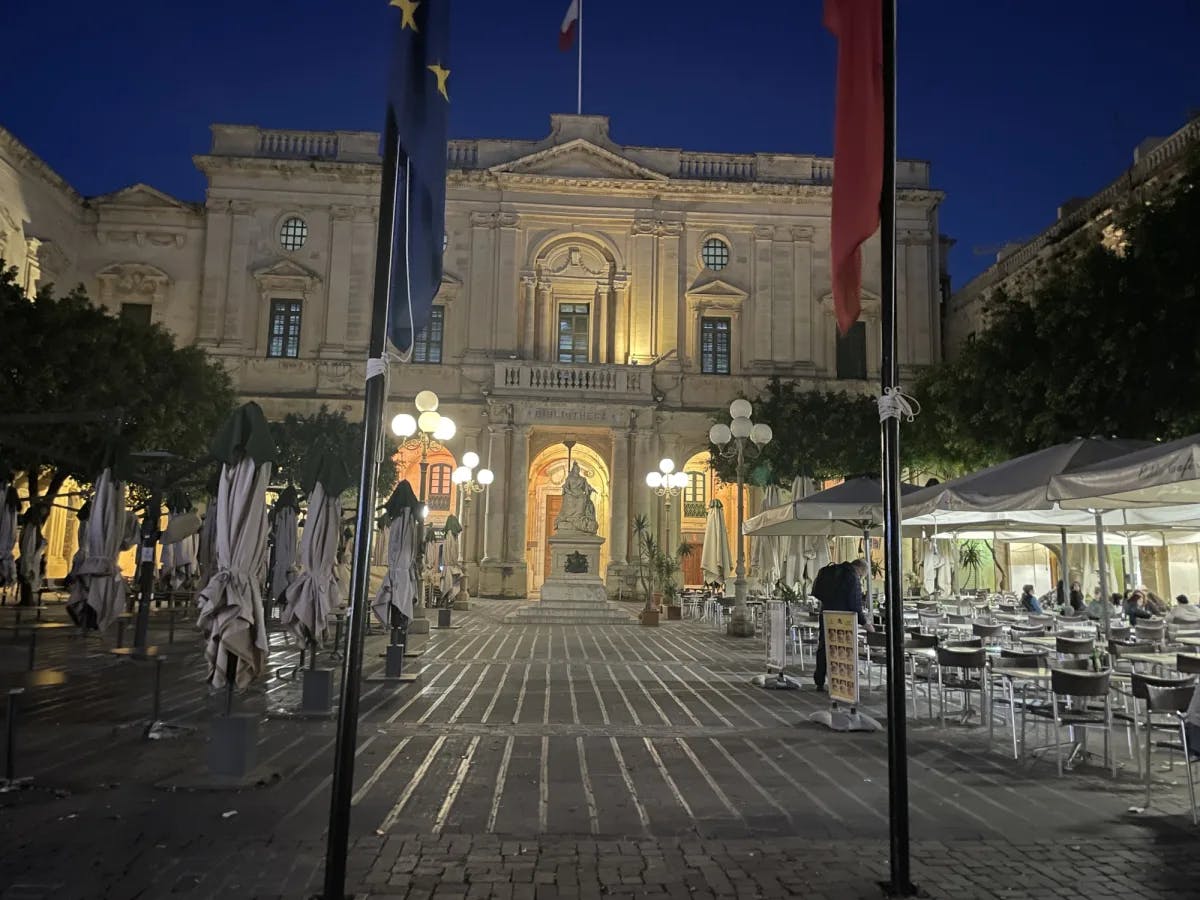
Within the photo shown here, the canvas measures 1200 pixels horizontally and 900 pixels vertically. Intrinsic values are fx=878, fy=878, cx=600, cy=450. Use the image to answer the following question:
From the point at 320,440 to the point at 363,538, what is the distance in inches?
1028

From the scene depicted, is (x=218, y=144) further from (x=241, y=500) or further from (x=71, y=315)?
(x=241, y=500)

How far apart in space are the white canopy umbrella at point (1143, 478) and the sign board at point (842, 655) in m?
2.34

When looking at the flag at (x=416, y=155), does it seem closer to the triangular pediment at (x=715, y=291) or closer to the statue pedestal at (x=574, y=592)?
the statue pedestal at (x=574, y=592)

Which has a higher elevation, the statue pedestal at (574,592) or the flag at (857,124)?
the flag at (857,124)

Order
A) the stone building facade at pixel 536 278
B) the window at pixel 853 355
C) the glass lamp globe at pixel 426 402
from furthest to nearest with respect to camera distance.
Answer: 1. the window at pixel 853 355
2. the stone building facade at pixel 536 278
3. the glass lamp globe at pixel 426 402

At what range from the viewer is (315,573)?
9227 millimetres

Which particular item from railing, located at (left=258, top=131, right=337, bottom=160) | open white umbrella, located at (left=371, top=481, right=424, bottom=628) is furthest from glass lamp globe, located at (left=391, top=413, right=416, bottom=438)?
railing, located at (left=258, top=131, right=337, bottom=160)

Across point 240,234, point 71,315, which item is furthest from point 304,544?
point 240,234

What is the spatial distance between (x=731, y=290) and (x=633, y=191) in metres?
5.61

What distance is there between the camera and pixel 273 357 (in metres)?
33.9

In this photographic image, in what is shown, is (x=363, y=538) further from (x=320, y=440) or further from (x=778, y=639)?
(x=320, y=440)

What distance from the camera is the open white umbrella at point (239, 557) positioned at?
6.41m

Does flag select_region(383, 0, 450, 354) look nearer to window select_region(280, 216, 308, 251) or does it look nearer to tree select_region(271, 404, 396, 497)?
tree select_region(271, 404, 396, 497)

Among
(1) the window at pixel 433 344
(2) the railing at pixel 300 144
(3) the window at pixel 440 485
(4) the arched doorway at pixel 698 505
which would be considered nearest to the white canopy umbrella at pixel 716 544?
(4) the arched doorway at pixel 698 505
